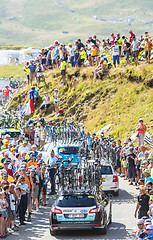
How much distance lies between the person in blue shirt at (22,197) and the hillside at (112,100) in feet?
51.5

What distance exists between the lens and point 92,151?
96.2 ft

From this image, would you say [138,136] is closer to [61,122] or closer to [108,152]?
[108,152]

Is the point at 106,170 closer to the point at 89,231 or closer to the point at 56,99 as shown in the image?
the point at 89,231

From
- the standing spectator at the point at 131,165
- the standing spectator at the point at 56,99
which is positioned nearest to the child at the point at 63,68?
the standing spectator at the point at 56,99

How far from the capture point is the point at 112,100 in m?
38.5

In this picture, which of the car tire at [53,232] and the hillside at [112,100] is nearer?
the car tire at [53,232]

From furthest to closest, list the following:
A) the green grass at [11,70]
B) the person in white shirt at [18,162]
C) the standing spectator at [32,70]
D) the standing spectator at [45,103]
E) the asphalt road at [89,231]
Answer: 1. the green grass at [11,70]
2. the standing spectator at [32,70]
3. the standing spectator at [45,103]
4. the person in white shirt at [18,162]
5. the asphalt road at [89,231]

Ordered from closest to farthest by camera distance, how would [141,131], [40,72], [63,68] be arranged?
1. [141,131]
2. [63,68]
3. [40,72]

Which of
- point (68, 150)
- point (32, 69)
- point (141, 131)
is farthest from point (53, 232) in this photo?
point (32, 69)

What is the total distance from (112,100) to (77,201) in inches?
916

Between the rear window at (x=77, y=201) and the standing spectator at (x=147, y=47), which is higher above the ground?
the standing spectator at (x=147, y=47)

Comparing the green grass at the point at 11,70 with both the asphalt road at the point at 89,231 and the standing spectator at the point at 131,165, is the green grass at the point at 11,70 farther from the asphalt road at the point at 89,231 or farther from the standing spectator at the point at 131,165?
the asphalt road at the point at 89,231

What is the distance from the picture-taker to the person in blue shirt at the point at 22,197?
57.5ft

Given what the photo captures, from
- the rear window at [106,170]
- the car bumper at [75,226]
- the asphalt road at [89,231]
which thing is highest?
the car bumper at [75,226]
